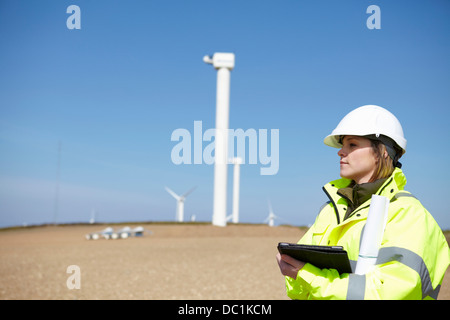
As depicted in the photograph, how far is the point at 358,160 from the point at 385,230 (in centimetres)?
54

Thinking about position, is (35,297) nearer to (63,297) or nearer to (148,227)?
(63,297)

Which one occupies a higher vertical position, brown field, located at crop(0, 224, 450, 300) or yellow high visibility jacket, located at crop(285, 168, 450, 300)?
yellow high visibility jacket, located at crop(285, 168, 450, 300)

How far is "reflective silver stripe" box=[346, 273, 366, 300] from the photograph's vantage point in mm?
2373

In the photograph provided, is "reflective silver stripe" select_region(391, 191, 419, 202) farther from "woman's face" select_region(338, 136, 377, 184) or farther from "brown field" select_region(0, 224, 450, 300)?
"brown field" select_region(0, 224, 450, 300)

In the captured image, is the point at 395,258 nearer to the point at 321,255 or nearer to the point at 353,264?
the point at 353,264

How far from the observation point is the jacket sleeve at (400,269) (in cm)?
237

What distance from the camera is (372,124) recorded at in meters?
2.87

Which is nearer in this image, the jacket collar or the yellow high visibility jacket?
the yellow high visibility jacket

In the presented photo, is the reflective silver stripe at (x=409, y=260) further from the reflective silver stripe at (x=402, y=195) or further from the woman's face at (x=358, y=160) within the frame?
the woman's face at (x=358, y=160)

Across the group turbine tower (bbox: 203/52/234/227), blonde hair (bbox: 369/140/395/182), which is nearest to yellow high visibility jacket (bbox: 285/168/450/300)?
blonde hair (bbox: 369/140/395/182)

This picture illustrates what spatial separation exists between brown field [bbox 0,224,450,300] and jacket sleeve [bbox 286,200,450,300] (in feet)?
28.0

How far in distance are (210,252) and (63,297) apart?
324 inches
